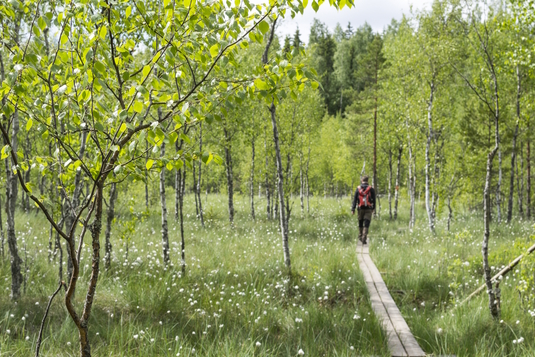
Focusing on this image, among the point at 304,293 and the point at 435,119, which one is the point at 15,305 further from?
the point at 435,119

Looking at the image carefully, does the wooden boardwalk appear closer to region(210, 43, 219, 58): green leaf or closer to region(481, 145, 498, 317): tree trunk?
region(481, 145, 498, 317): tree trunk

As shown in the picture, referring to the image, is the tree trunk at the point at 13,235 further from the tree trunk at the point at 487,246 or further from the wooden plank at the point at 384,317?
the tree trunk at the point at 487,246

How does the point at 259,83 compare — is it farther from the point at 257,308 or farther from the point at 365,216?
the point at 365,216

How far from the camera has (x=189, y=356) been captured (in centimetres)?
428

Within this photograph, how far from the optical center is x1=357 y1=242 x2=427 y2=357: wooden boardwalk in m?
4.93

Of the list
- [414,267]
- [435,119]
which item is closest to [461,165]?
[435,119]

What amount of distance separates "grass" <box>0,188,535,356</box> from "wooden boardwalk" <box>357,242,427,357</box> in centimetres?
17

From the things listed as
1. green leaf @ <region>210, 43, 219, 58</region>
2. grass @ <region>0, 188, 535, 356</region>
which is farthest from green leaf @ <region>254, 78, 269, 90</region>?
grass @ <region>0, 188, 535, 356</region>

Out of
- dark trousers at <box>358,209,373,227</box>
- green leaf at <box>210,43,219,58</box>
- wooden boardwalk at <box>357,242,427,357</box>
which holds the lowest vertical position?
wooden boardwalk at <box>357,242,427,357</box>

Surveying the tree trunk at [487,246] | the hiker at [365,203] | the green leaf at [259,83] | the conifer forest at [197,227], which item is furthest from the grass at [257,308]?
the green leaf at [259,83]

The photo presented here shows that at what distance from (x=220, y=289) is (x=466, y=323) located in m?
4.29

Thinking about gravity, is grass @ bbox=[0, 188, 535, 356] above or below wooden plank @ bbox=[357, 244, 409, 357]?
above

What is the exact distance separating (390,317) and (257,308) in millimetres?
2294

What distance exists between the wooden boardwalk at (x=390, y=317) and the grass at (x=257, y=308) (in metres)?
0.17
